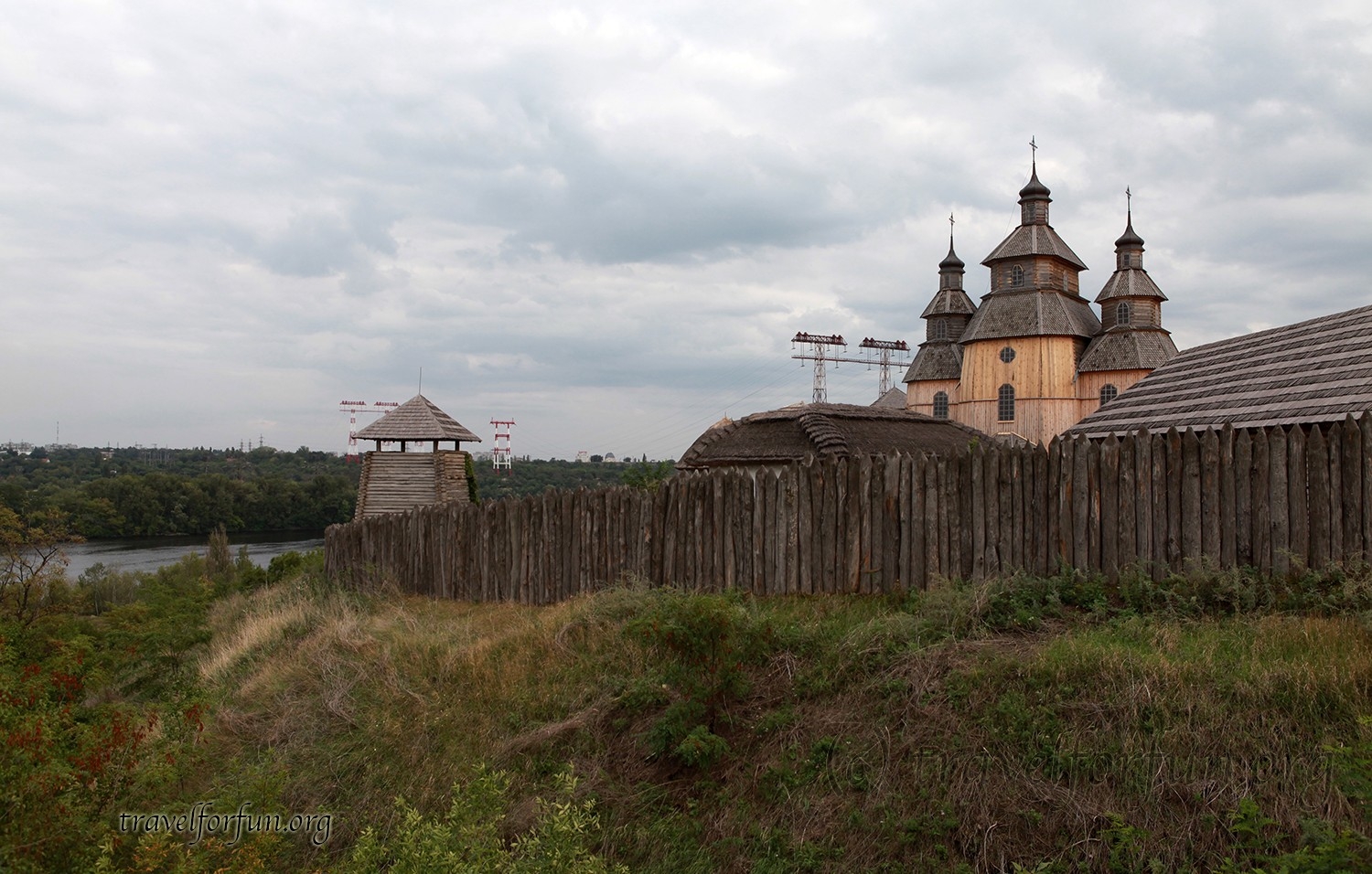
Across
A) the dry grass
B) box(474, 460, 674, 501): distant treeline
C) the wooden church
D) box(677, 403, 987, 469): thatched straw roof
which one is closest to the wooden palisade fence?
the dry grass

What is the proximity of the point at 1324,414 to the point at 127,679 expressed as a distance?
14190 mm

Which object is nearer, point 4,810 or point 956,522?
point 4,810

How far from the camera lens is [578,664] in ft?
24.9

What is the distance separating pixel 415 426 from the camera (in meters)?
28.1

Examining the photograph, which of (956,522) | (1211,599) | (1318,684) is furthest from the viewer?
(956,522)

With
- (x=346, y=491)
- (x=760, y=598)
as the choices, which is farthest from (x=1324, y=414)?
(x=346, y=491)

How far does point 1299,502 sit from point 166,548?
78.4m

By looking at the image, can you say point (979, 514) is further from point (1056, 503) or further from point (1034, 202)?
point (1034, 202)

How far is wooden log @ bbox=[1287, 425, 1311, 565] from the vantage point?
6492 millimetres

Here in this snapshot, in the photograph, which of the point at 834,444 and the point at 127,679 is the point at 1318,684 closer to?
the point at 834,444

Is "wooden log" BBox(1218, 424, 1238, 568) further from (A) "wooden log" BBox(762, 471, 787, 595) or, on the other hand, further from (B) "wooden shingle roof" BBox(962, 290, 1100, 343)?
(B) "wooden shingle roof" BBox(962, 290, 1100, 343)

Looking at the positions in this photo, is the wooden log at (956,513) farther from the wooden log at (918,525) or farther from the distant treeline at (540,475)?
the distant treeline at (540,475)

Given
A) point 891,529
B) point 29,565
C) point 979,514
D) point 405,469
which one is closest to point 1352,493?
point 979,514

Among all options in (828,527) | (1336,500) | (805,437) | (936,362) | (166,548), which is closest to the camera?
(1336,500)
